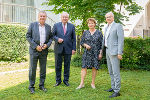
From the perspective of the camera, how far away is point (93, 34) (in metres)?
4.87

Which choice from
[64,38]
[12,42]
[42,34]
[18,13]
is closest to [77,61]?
[12,42]

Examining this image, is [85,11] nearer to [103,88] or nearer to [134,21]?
[103,88]

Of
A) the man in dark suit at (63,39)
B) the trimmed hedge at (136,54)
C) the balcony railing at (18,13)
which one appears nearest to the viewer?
the man in dark suit at (63,39)

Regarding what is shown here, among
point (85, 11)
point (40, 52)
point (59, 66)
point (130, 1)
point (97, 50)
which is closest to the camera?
point (40, 52)

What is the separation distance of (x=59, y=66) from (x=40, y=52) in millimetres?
919

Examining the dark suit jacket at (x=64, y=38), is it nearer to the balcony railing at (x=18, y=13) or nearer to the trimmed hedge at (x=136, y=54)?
the trimmed hedge at (x=136, y=54)

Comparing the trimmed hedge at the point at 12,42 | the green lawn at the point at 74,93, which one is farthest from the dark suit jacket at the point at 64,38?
the trimmed hedge at the point at 12,42

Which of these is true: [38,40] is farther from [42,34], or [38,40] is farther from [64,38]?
Result: [64,38]

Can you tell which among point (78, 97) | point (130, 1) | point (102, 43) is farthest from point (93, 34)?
point (130, 1)

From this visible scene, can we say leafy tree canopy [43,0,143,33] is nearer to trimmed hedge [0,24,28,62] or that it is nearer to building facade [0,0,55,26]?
trimmed hedge [0,24,28,62]

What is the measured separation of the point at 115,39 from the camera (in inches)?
165

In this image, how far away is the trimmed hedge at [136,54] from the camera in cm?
797

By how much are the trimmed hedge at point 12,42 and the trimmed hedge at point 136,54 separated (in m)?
5.28

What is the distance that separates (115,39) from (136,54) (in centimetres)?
433
